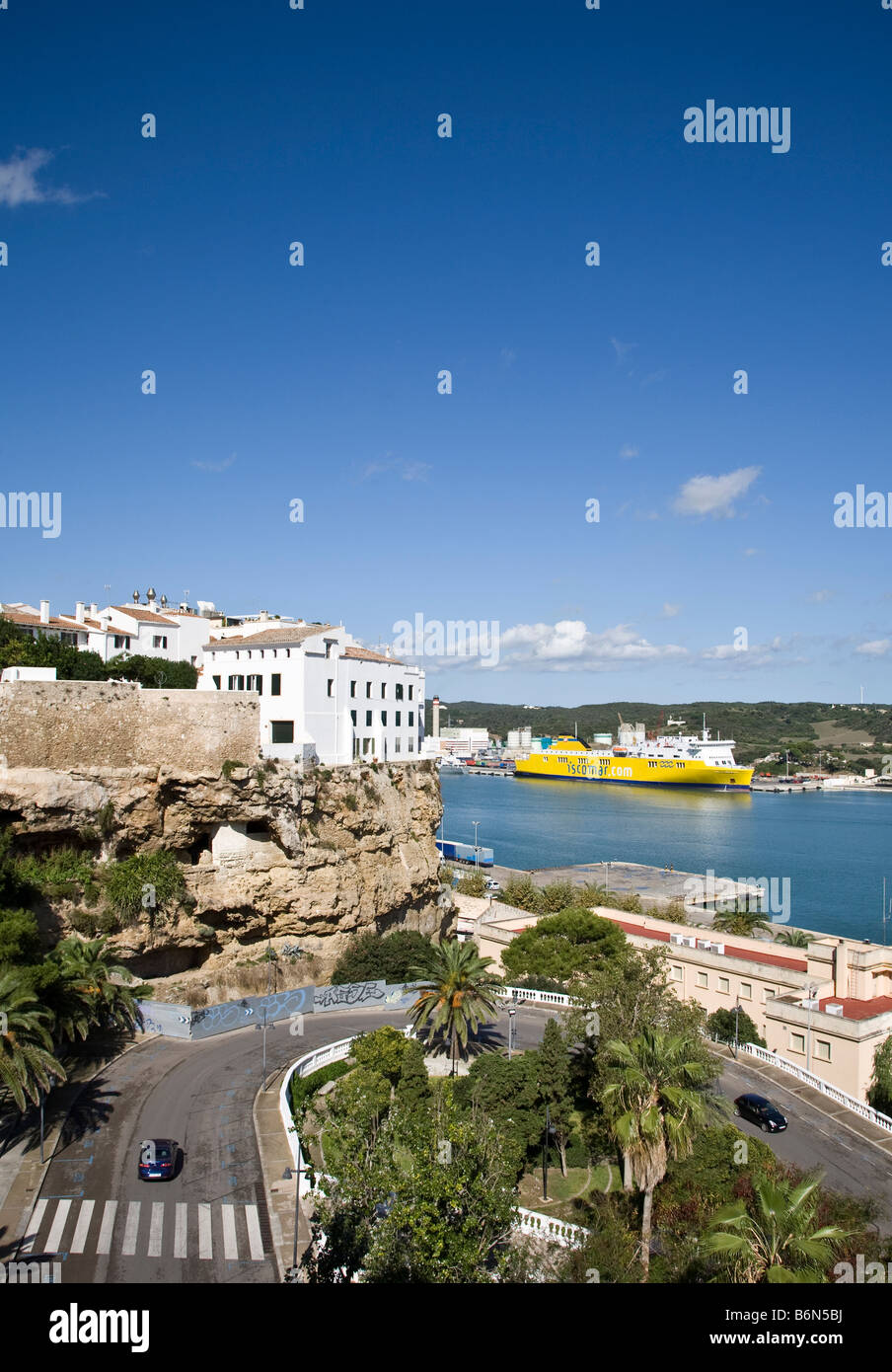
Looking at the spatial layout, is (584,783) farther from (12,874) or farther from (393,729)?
(12,874)

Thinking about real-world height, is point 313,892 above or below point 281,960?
above

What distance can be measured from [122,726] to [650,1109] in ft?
78.1

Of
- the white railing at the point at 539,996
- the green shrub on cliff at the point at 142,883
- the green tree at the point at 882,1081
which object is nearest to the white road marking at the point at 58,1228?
the green shrub on cliff at the point at 142,883

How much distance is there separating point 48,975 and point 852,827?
104 meters

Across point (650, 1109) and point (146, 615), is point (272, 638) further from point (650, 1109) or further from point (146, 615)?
point (650, 1109)

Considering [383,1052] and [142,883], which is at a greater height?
[142,883]

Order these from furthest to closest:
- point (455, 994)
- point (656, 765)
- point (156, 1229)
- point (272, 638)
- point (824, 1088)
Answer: point (656, 765)
point (272, 638)
point (455, 994)
point (824, 1088)
point (156, 1229)

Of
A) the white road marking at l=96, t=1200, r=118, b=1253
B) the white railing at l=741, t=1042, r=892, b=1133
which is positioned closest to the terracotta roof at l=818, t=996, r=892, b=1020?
the white railing at l=741, t=1042, r=892, b=1133

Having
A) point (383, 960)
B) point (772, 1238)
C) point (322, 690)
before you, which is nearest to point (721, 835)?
point (322, 690)

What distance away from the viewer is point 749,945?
3656 centimetres

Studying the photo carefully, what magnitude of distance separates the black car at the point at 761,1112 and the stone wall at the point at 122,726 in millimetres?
20717

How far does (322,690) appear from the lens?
37.4 m

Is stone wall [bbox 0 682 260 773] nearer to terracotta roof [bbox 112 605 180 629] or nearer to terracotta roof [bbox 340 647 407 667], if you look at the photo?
terracotta roof [bbox 340 647 407 667]
